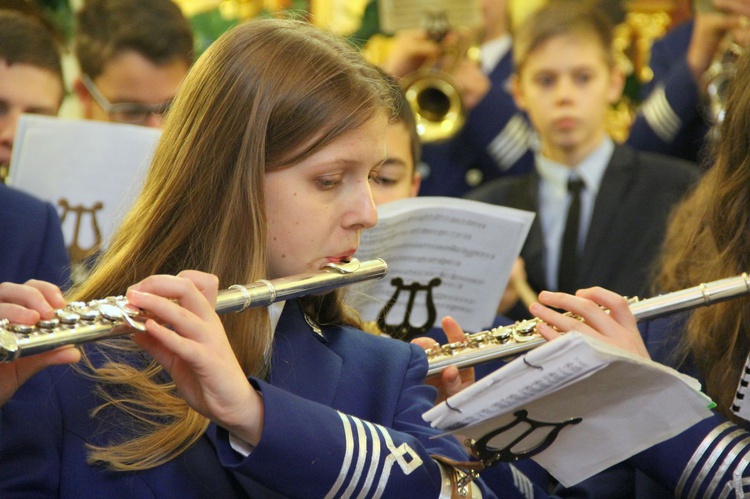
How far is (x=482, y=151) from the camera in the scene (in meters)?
4.11

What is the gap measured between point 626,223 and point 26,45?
76.9 inches

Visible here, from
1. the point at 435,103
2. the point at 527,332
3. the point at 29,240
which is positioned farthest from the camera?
the point at 435,103

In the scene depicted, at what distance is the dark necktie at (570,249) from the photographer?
11.4ft

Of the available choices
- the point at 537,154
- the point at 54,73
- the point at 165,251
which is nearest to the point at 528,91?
the point at 537,154

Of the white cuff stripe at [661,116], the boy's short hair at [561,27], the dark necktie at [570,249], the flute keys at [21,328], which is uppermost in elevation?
the boy's short hair at [561,27]

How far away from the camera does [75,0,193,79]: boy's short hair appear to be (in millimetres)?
3076

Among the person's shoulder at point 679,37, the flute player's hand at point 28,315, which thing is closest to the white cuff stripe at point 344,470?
the flute player's hand at point 28,315

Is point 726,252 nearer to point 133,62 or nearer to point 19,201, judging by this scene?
point 19,201

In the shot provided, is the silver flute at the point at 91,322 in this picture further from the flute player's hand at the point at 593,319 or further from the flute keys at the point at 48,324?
the flute player's hand at the point at 593,319

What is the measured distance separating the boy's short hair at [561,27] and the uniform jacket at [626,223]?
0.49 metres

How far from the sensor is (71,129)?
2459 millimetres

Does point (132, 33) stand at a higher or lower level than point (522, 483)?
higher

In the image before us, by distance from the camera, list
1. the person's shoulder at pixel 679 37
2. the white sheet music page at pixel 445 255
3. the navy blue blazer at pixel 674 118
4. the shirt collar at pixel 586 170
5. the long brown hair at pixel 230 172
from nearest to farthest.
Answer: the long brown hair at pixel 230 172 < the white sheet music page at pixel 445 255 < the shirt collar at pixel 586 170 < the navy blue blazer at pixel 674 118 < the person's shoulder at pixel 679 37

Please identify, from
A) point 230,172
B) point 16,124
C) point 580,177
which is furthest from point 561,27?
point 230,172
